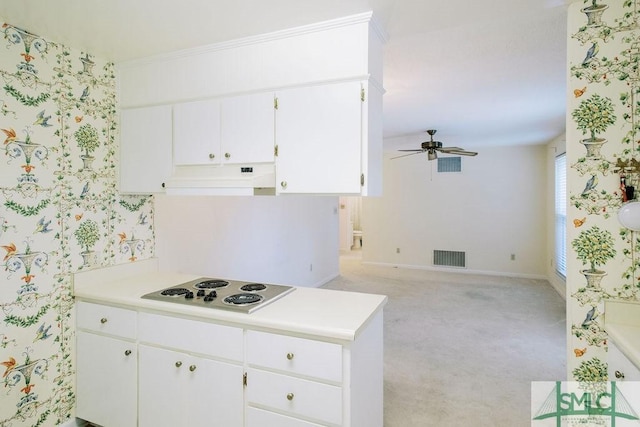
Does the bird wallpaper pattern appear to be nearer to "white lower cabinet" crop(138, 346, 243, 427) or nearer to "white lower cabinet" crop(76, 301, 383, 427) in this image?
"white lower cabinet" crop(76, 301, 383, 427)

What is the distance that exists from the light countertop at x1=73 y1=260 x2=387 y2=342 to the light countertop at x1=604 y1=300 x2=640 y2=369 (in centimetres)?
103

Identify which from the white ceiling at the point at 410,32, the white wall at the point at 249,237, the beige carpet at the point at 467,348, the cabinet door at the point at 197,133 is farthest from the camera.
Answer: the white wall at the point at 249,237

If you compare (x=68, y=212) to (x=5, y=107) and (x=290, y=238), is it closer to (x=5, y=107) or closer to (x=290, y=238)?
(x=5, y=107)

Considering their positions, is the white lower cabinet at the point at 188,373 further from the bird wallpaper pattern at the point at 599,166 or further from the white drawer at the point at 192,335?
the bird wallpaper pattern at the point at 599,166

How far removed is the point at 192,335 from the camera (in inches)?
73.8

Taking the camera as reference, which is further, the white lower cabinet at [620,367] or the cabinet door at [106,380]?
the cabinet door at [106,380]

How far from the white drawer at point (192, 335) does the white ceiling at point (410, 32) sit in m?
1.60

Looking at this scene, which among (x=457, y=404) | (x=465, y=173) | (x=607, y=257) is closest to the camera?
(x=607, y=257)

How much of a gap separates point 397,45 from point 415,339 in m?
2.88

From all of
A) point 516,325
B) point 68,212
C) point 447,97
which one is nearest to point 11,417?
point 68,212

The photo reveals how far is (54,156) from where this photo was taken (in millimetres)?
2123

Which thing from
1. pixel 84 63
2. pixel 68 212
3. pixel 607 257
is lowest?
pixel 607 257

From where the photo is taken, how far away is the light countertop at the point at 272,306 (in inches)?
62.9

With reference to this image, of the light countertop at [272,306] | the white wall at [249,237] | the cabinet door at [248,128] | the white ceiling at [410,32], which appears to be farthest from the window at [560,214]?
the cabinet door at [248,128]
